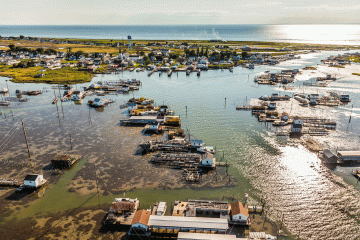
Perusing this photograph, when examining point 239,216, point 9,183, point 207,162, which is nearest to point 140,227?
point 239,216

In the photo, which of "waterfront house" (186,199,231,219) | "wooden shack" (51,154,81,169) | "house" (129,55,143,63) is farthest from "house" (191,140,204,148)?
"house" (129,55,143,63)

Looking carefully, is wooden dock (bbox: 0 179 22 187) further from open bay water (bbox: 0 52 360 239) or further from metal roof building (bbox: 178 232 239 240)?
metal roof building (bbox: 178 232 239 240)

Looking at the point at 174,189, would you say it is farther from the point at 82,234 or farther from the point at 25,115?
the point at 25,115

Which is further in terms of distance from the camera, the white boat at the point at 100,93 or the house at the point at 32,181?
the white boat at the point at 100,93

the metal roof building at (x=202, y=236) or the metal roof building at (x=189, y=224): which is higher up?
the metal roof building at (x=202, y=236)

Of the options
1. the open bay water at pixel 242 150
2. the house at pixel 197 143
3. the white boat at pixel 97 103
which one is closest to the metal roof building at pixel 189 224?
the open bay water at pixel 242 150

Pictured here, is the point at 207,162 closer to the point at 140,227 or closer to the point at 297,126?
the point at 140,227

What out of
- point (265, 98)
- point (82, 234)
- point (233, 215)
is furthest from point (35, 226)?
point (265, 98)

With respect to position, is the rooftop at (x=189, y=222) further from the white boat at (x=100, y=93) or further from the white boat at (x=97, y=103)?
the white boat at (x=100, y=93)
